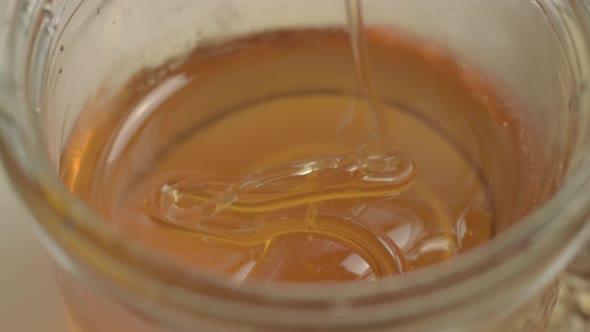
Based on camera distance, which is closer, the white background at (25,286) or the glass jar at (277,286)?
the glass jar at (277,286)

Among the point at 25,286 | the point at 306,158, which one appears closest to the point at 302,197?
the point at 306,158

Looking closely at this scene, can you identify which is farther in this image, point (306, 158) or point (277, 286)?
point (306, 158)

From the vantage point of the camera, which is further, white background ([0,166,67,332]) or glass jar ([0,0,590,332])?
white background ([0,166,67,332])

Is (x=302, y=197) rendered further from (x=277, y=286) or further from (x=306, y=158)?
(x=277, y=286)

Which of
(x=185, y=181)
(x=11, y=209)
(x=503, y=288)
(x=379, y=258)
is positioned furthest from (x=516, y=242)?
(x=11, y=209)

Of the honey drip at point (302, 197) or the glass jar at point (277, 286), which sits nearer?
the glass jar at point (277, 286)
